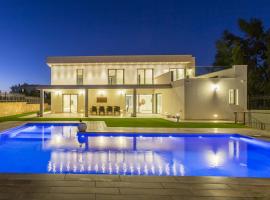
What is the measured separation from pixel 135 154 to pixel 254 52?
2166 centimetres

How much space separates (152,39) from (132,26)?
5.83m

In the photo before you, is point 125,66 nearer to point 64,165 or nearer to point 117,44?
point 64,165

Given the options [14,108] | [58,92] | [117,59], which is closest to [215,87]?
[117,59]

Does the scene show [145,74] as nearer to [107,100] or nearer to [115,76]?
[115,76]

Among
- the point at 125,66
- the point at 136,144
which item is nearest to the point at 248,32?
the point at 125,66

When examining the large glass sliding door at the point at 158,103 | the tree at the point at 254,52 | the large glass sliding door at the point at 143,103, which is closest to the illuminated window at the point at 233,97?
the tree at the point at 254,52

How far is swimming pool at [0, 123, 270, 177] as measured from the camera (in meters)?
6.51

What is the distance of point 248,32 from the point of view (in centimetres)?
2570

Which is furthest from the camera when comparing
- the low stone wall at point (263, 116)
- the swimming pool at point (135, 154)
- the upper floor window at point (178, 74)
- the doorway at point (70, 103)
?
the doorway at point (70, 103)

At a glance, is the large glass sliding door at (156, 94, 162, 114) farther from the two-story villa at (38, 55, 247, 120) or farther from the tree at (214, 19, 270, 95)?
the tree at (214, 19, 270, 95)

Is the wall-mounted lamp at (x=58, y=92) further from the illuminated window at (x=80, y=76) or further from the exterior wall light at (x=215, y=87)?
the exterior wall light at (x=215, y=87)

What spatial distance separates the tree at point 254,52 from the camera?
2350cm

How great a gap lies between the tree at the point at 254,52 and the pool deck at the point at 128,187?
68.9 feet

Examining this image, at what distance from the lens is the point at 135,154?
8.12 metres
